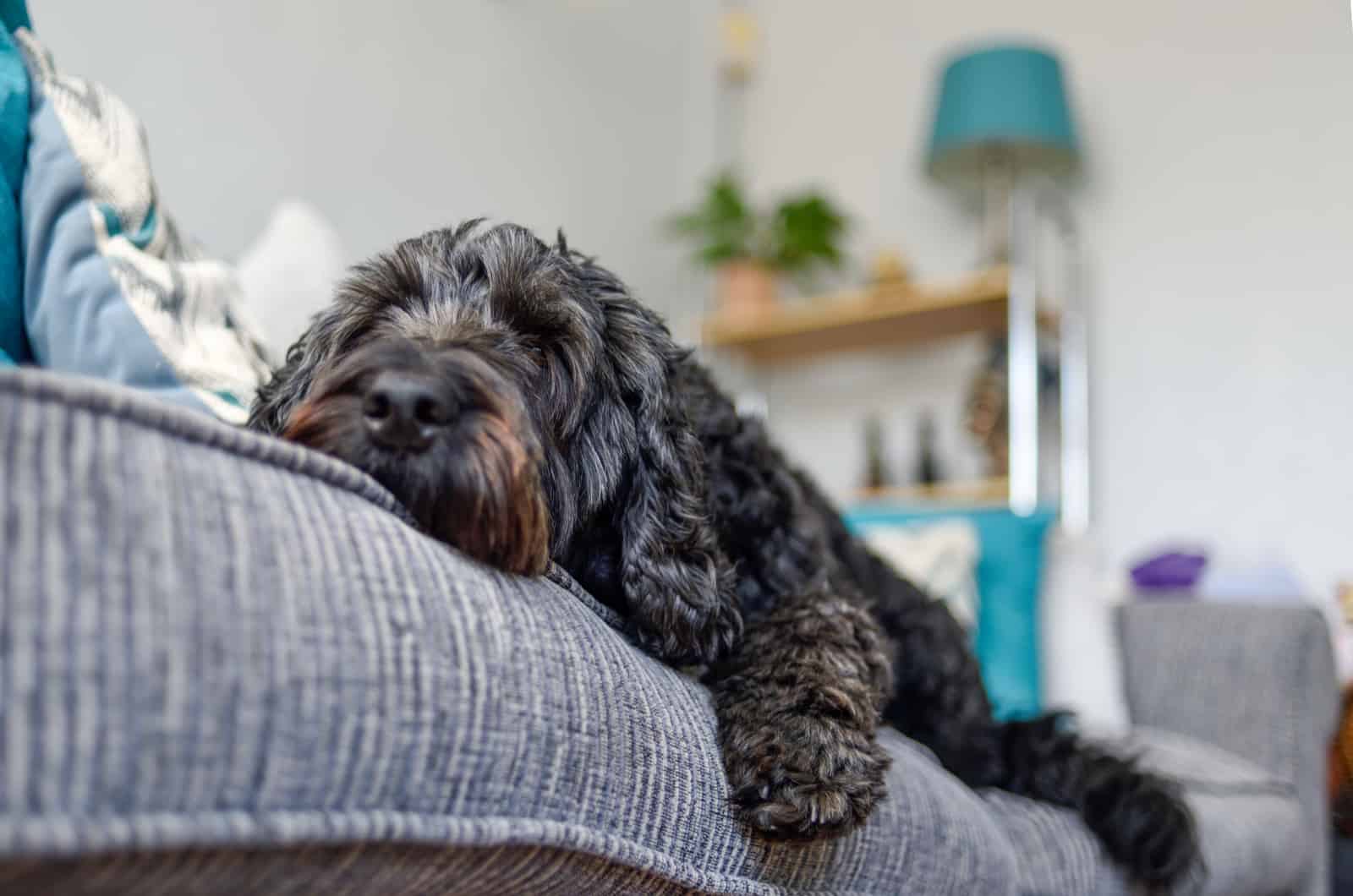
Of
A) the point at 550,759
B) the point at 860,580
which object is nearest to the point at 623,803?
the point at 550,759

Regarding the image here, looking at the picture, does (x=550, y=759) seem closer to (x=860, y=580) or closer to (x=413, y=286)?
(x=413, y=286)

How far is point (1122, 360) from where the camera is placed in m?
4.20

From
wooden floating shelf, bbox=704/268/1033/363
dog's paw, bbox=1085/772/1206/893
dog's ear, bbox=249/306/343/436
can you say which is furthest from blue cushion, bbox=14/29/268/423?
wooden floating shelf, bbox=704/268/1033/363

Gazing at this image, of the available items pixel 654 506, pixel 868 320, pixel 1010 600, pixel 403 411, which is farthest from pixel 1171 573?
pixel 403 411

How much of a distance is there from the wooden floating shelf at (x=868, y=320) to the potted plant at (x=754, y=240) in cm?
11

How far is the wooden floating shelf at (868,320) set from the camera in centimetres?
408

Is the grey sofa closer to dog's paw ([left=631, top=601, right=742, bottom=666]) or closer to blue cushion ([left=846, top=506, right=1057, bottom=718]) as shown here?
dog's paw ([left=631, top=601, right=742, bottom=666])

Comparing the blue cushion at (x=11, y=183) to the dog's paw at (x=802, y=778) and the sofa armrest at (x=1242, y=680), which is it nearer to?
the dog's paw at (x=802, y=778)

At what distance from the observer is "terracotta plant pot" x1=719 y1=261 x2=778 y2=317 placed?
4656 mm

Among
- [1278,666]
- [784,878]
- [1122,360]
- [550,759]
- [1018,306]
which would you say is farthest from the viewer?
[1122,360]

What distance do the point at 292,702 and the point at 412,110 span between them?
3.06m

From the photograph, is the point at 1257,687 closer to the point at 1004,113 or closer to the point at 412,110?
the point at 1004,113

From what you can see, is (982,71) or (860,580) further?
(982,71)

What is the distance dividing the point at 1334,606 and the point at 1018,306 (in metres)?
1.33
